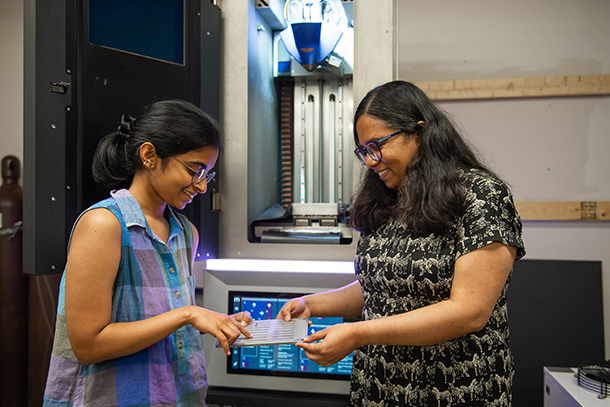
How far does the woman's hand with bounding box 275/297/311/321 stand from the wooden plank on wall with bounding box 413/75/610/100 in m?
1.54

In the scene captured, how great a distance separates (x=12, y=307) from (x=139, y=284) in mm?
1722

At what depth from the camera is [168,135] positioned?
1041 millimetres

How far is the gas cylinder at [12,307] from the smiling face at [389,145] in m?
1.96

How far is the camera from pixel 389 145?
1092 mm

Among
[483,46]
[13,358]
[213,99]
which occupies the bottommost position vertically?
[13,358]

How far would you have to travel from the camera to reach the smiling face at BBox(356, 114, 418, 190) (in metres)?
1.09

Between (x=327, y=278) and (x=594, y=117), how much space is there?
5.74 ft

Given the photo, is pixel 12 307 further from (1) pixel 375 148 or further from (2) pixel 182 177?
(1) pixel 375 148

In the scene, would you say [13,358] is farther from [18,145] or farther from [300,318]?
[300,318]

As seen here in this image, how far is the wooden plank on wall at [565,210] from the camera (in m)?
2.18

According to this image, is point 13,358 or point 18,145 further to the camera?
point 18,145

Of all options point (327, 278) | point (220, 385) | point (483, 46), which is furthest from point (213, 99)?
point (483, 46)

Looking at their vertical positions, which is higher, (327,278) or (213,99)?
(213,99)

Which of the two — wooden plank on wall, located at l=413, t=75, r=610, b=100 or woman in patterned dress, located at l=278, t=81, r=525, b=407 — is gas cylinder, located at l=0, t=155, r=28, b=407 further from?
wooden plank on wall, located at l=413, t=75, r=610, b=100
